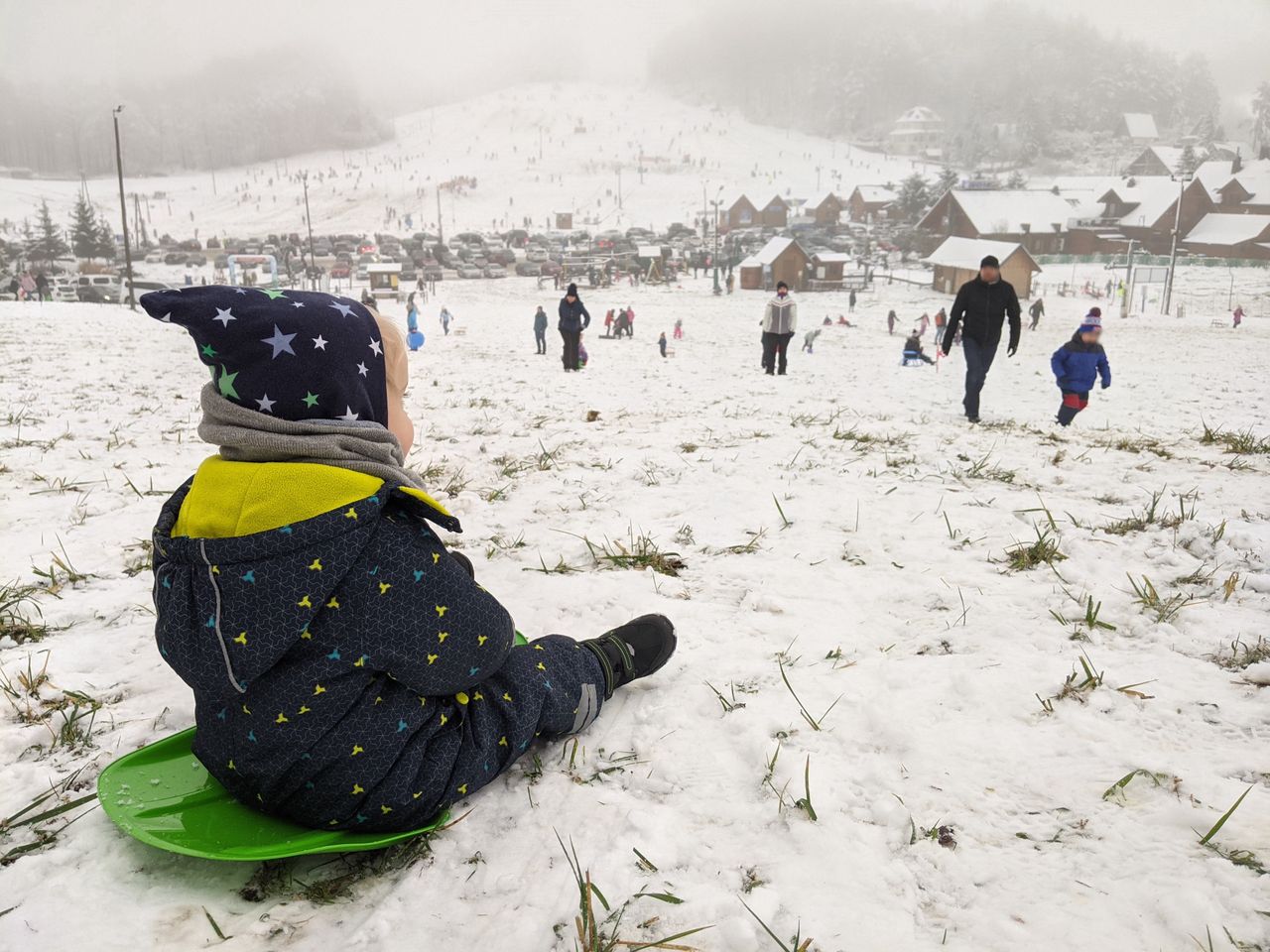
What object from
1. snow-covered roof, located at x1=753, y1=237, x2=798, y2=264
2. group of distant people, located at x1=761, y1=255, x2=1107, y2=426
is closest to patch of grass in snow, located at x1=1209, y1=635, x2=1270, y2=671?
group of distant people, located at x1=761, y1=255, x2=1107, y2=426

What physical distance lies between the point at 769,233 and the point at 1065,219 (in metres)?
28.3

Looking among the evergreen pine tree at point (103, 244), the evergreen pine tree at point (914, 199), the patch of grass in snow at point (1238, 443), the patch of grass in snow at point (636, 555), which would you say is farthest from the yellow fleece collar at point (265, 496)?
the evergreen pine tree at point (914, 199)

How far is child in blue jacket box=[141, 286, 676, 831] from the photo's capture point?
1.45 m

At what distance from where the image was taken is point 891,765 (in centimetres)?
176

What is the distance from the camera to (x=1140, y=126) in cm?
12581

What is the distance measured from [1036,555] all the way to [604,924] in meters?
2.27

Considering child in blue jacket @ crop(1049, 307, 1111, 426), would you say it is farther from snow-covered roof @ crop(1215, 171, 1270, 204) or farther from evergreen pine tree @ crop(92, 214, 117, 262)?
evergreen pine tree @ crop(92, 214, 117, 262)

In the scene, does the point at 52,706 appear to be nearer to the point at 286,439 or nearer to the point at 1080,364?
the point at 286,439

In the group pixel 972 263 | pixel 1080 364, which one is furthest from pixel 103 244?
pixel 1080 364

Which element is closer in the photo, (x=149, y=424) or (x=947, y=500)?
(x=947, y=500)

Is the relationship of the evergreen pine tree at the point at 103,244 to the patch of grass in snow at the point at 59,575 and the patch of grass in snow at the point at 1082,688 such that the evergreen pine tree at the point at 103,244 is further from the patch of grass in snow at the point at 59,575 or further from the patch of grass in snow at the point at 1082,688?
A: the patch of grass in snow at the point at 1082,688

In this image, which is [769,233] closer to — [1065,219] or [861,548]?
[1065,219]

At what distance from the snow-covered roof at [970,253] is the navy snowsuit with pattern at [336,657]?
143 ft

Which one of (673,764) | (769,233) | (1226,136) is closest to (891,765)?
(673,764)
